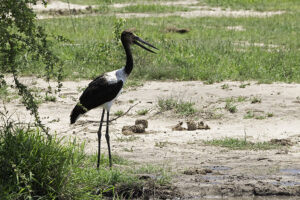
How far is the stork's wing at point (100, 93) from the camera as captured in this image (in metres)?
7.11

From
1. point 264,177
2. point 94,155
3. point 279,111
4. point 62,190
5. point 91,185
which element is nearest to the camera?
point 62,190

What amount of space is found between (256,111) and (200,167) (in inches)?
109

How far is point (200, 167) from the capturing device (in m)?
6.98

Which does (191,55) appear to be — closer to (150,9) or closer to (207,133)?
(207,133)

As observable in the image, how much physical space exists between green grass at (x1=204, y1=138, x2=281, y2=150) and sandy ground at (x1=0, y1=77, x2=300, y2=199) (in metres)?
0.13

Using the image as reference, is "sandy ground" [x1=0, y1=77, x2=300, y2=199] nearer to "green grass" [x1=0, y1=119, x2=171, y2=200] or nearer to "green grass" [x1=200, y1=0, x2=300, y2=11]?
"green grass" [x1=0, y1=119, x2=171, y2=200]

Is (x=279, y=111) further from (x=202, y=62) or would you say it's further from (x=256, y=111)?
(x=202, y=62)

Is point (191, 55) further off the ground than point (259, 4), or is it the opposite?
point (191, 55)

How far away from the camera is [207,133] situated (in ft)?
28.1

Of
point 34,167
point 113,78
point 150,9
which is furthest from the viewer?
point 150,9

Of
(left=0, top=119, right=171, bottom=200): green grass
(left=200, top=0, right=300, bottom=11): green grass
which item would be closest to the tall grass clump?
(left=0, top=119, right=171, bottom=200): green grass

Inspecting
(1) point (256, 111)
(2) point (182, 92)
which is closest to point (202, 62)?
(2) point (182, 92)

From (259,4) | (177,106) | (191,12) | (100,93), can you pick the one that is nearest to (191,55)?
(177,106)

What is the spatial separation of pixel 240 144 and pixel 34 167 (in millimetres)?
3296
